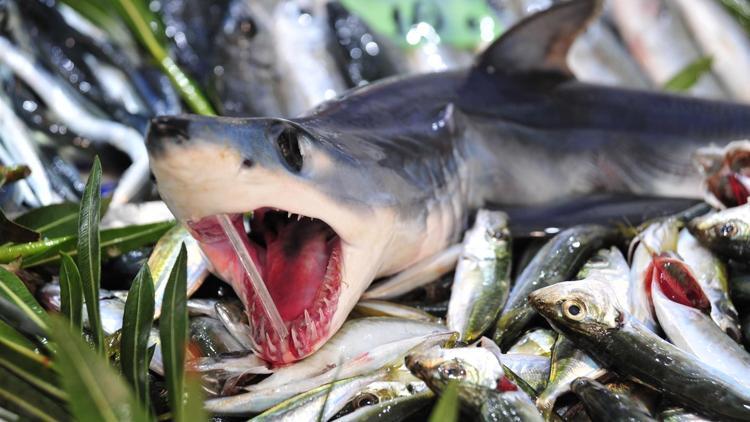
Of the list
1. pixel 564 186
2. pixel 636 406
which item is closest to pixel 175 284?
pixel 636 406

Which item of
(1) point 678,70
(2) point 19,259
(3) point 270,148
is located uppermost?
(3) point 270,148

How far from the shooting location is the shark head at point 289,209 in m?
1.17

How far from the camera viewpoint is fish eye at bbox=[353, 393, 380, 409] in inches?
49.7

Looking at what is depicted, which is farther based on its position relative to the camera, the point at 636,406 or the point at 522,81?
the point at 522,81

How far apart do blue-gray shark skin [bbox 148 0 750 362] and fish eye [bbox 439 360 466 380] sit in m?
0.30

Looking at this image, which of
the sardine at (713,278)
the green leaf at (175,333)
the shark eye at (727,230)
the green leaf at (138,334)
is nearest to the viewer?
the green leaf at (175,333)

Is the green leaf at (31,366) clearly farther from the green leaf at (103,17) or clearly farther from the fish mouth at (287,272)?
the green leaf at (103,17)

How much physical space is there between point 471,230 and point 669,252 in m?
0.44

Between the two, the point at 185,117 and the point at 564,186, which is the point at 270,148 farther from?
the point at 564,186

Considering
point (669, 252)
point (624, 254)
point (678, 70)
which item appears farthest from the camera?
point (678, 70)

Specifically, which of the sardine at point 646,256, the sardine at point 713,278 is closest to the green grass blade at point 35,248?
the sardine at point 646,256

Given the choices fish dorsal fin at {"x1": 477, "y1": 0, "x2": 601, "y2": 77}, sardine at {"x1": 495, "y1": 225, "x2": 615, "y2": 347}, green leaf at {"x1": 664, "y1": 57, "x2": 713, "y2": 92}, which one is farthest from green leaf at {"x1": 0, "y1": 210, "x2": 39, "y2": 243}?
green leaf at {"x1": 664, "y1": 57, "x2": 713, "y2": 92}

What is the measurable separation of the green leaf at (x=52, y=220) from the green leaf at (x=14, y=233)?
9cm

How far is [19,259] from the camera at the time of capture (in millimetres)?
1552
